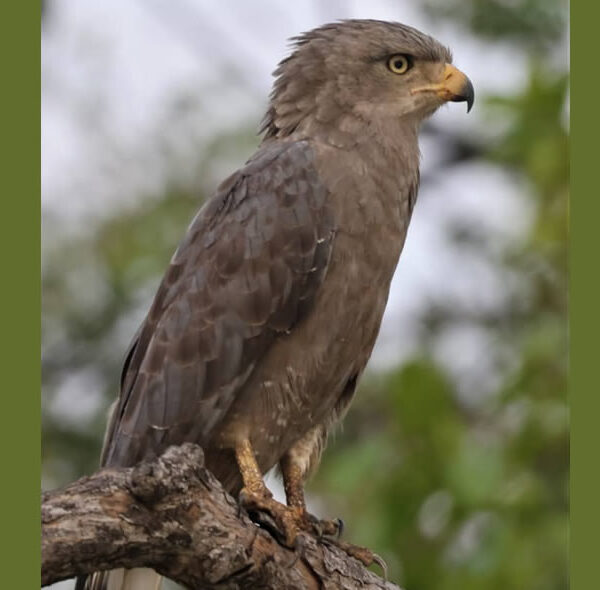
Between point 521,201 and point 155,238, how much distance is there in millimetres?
2556

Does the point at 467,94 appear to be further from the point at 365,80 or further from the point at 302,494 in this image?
the point at 302,494

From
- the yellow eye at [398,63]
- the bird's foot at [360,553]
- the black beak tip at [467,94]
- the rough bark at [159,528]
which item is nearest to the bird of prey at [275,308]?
the bird's foot at [360,553]

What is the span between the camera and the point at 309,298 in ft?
17.4

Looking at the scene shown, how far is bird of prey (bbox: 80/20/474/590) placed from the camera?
5.24 m

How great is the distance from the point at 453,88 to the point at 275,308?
1313mm

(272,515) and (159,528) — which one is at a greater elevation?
(272,515)

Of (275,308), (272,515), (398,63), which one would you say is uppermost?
(398,63)

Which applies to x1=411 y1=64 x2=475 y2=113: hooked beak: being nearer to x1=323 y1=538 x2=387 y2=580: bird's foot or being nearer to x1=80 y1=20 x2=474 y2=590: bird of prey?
x1=80 y1=20 x2=474 y2=590: bird of prey

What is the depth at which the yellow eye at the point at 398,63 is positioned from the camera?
584 cm

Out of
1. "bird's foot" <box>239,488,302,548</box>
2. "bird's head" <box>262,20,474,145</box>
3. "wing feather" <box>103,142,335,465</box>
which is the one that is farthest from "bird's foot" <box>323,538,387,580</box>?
"bird's head" <box>262,20,474,145</box>

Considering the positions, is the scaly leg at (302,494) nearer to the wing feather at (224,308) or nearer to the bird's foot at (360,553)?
the bird's foot at (360,553)

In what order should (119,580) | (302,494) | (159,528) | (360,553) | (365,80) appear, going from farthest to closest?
(365,80) < (302,494) < (360,553) < (119,580) < (159,528)

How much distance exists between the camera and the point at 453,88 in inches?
230

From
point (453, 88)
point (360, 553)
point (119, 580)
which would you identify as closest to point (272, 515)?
point (360, 553)
